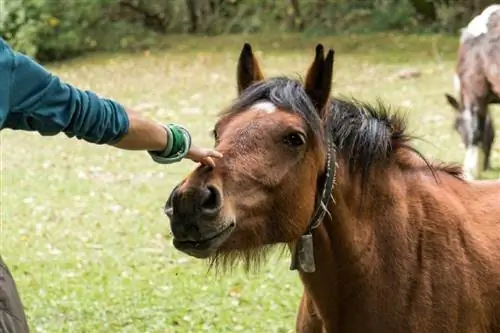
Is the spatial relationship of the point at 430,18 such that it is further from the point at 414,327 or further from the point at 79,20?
the point at 414,327

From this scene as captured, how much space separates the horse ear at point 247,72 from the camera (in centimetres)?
316

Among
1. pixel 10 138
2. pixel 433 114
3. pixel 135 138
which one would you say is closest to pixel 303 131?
pixel 135 138

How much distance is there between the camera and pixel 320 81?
2.96 metres

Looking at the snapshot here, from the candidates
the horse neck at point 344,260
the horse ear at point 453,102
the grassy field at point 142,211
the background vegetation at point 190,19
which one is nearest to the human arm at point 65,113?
the horse neck at point 344,260

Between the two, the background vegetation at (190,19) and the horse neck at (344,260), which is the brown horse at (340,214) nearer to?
the horse neck at (344,260)

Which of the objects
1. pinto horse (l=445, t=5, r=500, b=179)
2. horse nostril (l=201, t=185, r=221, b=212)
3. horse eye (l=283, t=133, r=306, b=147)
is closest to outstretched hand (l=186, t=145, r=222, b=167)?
horse nostril (l=201, t=185, r=221, b=212)

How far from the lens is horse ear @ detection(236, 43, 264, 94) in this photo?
3160 mm

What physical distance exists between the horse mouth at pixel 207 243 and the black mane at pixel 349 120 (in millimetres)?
466

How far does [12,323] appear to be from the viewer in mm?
2867

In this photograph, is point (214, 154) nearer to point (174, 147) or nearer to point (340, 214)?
point (174, 147)

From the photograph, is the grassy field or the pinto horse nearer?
the grassy field

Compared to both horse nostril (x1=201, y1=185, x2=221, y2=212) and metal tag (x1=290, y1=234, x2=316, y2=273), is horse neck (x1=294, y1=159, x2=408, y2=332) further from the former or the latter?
horse nostril (x1=201, y1=185, x2=221, y2=212)

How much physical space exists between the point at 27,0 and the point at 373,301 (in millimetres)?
18005

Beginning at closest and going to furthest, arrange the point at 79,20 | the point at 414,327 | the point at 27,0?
the point at 414,327
the point at 27,0
the point at 79,20
